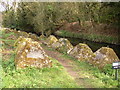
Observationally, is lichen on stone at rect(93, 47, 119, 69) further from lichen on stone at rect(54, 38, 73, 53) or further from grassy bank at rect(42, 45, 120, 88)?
lichen on stone at rect(54, 38, 73, 53)

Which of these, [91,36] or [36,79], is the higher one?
[36,79]

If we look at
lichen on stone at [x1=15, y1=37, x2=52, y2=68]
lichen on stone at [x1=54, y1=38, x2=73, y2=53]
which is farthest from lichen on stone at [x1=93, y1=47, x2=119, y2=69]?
lichen on stone at [x1=54, y1=38, x2=73, y2=53]

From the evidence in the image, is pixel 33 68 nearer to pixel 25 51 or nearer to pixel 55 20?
pixel 25 51

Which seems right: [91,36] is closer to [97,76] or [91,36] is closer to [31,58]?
[97,76]

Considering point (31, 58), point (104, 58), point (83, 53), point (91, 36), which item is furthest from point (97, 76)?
point (91, 36)

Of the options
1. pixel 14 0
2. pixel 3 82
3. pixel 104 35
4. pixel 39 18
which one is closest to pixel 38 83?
pixel 3 82

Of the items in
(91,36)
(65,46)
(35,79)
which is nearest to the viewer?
(35,79)

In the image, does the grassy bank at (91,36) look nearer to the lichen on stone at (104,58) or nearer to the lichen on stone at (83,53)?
the lichen on stone at (83,53)

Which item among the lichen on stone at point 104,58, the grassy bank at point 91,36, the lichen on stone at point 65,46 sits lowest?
the grassy bank at point 91,36

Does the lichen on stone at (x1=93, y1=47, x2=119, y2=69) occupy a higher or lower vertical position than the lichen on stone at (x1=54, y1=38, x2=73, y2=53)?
higher

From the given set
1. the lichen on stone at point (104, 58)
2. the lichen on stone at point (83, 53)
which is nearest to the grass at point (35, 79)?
the lichen on stone at point (104, 58)

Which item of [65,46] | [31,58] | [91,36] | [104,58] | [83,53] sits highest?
[31,58]

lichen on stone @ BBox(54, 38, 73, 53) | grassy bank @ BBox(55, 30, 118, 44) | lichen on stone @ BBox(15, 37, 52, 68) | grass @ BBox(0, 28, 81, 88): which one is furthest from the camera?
grassy bank @ BBox(55, 30, 118, 44)

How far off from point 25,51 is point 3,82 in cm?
278
